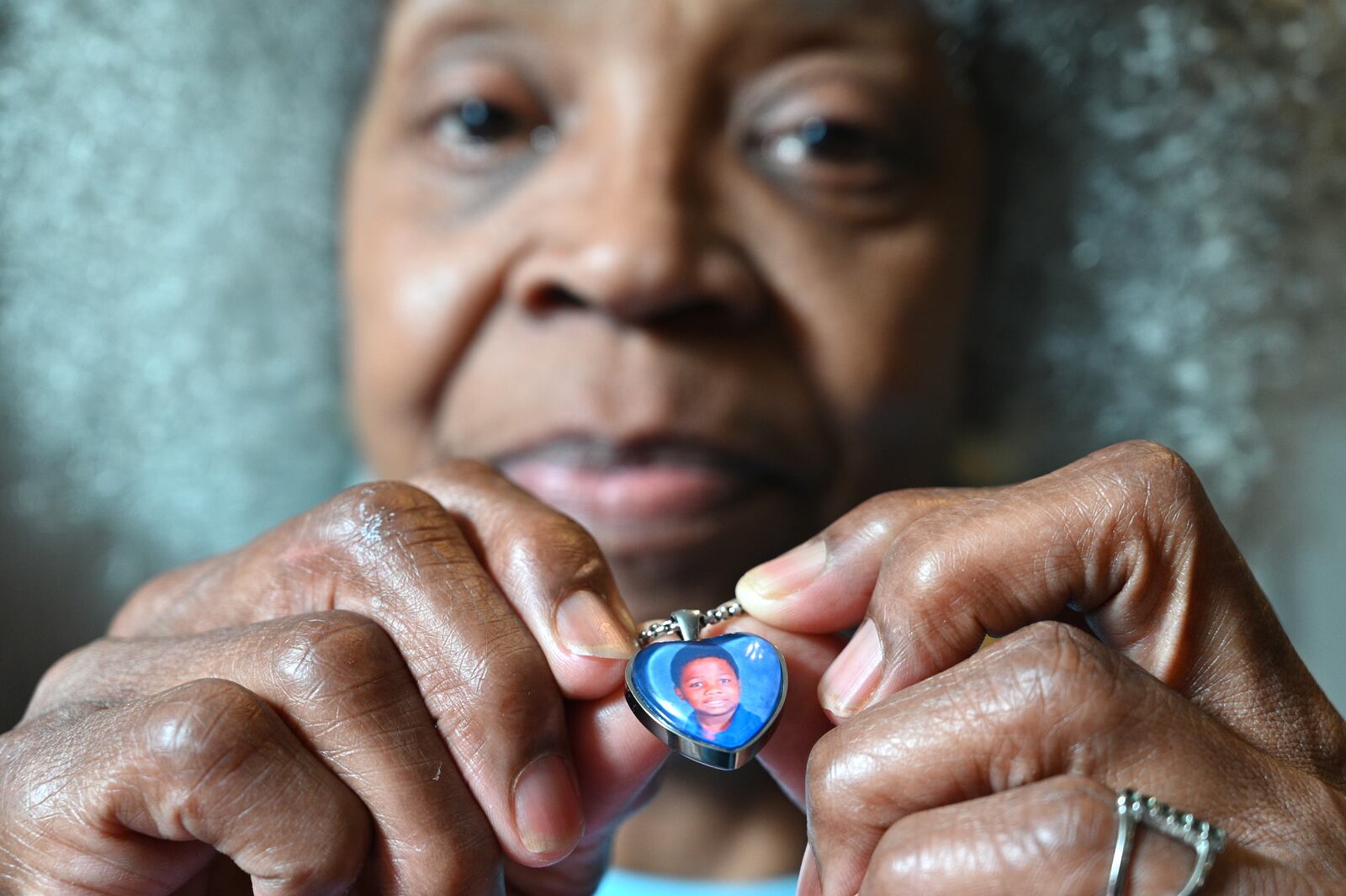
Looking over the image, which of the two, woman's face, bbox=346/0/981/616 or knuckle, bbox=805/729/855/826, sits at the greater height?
woman's face, bbox=346/0/981/616

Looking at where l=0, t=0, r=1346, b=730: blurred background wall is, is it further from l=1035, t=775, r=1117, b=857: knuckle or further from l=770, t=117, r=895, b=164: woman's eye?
l=1035, t=775, r=1117, b=857: knuckle

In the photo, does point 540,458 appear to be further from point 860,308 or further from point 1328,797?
point 1328,797

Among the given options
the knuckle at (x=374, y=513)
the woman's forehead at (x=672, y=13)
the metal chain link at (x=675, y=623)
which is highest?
the woman's forehead at (x=672, y=13)

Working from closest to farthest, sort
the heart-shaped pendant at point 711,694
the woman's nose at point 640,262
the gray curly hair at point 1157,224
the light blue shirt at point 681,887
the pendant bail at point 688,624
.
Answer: the heart-shaped pendant at point 711,694, the pendant bail at point 688,624, the woman's nose at point 640,262, the light blue shirt at point 681,887, the gray curly hair at point 1157,224

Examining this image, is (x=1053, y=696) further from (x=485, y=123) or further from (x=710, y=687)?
(x=485, y=123)

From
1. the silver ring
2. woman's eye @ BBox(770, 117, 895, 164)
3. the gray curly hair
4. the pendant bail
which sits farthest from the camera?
the gray curly hair

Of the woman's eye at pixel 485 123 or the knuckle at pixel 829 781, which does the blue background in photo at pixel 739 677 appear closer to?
the knuckle at pixel 829 781

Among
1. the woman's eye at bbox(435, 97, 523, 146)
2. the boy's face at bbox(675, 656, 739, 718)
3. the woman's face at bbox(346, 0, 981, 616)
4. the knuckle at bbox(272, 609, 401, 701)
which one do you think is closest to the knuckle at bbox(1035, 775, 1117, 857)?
the boy's face at bbox(675, 656, 739, 718)

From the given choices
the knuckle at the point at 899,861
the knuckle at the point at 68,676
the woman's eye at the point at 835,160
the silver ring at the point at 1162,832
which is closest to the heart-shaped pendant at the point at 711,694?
the knuckle at the point at 899,861
